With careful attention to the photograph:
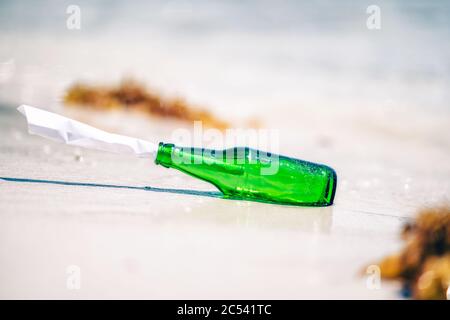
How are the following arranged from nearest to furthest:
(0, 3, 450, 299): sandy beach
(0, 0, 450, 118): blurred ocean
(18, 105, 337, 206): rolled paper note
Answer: (0, 3, 450, 299): sandy beach → (18, 105, 337, 206): rolled paper note → (0, 0, 450, 118): blurred ocean

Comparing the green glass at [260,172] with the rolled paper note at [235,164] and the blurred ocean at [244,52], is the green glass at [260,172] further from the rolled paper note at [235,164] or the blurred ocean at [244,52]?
the blurred ocean at [244,52]

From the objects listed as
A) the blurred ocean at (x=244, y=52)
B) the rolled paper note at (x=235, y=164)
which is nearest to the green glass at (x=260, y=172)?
the rolled paper note at (x=235, y=164)

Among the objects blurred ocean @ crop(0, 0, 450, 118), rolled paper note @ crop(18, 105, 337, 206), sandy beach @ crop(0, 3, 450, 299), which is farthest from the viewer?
blurred ocean @ crop(0, 0, 450, 118)

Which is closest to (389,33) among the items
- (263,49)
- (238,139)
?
(263,49)

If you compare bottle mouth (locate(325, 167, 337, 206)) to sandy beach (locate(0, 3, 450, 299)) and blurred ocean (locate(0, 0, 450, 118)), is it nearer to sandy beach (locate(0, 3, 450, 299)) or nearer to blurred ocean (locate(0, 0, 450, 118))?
sandy beach (locate(0, 3, 450, 299))

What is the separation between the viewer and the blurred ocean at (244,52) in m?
2.09

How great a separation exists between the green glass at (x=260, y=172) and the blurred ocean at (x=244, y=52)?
886 mm

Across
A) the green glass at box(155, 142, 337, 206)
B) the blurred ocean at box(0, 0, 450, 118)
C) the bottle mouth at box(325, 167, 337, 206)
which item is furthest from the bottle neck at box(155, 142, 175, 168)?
the blurred ocean at box(0, 0, 450, 118)

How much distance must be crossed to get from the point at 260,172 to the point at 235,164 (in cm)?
5

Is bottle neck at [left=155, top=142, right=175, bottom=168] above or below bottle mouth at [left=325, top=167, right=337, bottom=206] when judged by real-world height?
above

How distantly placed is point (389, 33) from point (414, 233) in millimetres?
1588

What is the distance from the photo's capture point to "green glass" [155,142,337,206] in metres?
1.14

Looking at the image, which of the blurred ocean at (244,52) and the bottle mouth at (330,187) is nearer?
the bottle mouth at (330,187)

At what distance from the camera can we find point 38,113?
1.13m
